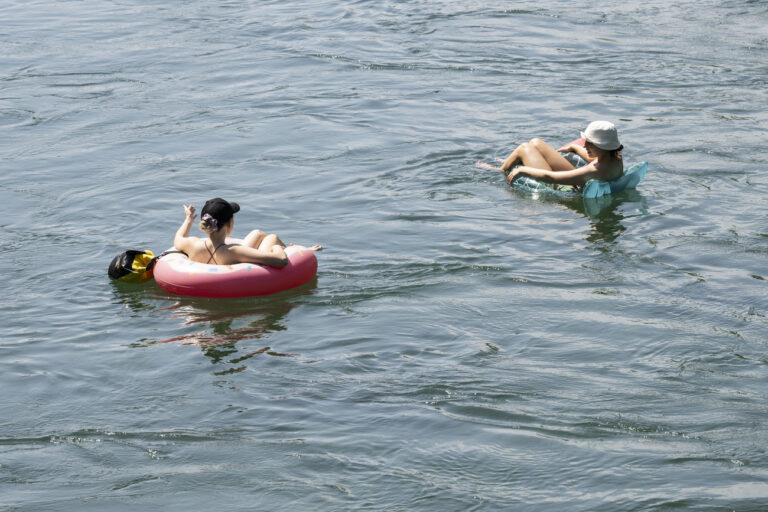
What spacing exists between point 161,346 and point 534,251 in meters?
3.75

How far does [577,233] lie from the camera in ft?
35.0

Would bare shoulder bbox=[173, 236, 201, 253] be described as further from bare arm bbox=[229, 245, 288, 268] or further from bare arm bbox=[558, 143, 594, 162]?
bare arm bbox=[558, 143, 594, 162]

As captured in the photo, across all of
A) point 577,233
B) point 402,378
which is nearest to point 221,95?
point 577,233

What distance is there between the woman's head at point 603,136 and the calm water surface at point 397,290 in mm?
664

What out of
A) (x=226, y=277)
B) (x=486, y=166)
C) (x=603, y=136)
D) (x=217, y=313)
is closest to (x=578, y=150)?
(x=603, y=136)

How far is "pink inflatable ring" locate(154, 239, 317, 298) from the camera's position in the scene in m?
8.95

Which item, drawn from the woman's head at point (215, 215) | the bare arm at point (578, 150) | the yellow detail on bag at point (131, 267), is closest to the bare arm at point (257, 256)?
the woman's head at point (215, 215)

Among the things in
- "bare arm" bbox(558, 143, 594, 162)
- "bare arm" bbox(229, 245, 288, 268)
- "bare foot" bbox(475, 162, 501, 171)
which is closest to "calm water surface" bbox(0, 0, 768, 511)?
"bare foot" bbox(475, 162, 501, 171)

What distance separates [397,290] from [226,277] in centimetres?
148

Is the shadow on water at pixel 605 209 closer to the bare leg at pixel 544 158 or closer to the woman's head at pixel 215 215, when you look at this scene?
the bare leg at pixel 544 158

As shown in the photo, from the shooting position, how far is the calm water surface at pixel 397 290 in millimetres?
6336

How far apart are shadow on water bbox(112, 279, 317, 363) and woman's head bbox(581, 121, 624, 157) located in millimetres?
3528

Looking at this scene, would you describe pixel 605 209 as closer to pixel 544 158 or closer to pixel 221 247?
pixel 544 158

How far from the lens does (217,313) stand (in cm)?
892
